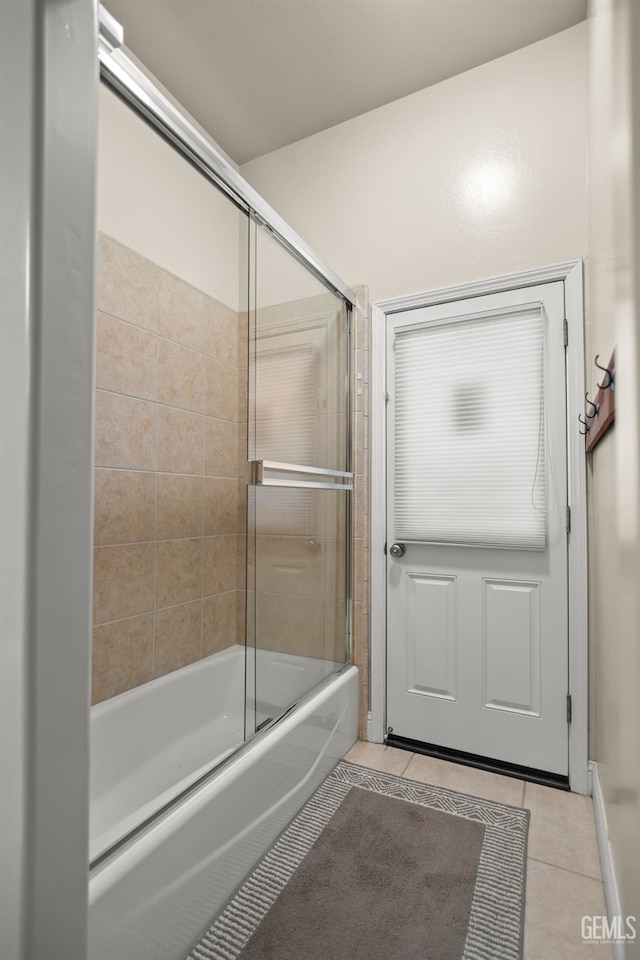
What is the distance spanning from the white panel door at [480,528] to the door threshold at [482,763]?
3cm

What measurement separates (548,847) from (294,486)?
57.2 inches

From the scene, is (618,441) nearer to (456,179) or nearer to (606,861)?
(606,861)

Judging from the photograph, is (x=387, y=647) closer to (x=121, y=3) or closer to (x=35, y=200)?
(x=35, y=200)

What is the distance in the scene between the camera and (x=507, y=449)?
6.91ft

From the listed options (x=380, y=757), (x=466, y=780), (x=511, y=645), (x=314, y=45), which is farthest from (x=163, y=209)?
(x=466, y=780)

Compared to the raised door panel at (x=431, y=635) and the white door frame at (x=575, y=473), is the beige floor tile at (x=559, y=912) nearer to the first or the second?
the white door frame at (x=575, y=473)

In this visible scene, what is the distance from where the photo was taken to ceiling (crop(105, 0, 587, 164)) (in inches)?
76.5

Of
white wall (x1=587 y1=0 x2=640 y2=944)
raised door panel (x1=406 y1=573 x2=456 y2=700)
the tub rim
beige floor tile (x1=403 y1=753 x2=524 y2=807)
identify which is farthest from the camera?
raised door panel (x1=406 y1=573 x2=456 y2=700)

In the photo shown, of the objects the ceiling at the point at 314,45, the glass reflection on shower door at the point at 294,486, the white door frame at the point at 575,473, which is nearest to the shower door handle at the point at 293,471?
the glass reflection on shower door at the point at 294,486

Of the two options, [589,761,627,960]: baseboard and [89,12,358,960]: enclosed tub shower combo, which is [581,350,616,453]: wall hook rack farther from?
[589,761,627,960]: baseboard

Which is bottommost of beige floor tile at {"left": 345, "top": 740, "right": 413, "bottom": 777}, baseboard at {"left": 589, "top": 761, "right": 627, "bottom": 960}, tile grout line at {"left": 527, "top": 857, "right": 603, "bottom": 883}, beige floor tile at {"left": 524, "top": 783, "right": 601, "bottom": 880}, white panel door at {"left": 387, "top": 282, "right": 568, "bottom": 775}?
beige floor tile at {"left": 345, "top": 740, "right": 413, "bottom": 777}

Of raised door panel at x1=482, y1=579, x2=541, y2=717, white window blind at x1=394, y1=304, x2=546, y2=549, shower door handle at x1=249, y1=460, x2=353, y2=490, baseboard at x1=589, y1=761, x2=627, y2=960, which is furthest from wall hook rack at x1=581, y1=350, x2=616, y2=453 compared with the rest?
baseboard at x1=589, y1=761, x2=627, y2=960

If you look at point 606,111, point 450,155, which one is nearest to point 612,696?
point 606,111

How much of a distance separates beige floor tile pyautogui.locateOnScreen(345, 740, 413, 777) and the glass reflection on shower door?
1.23ft
